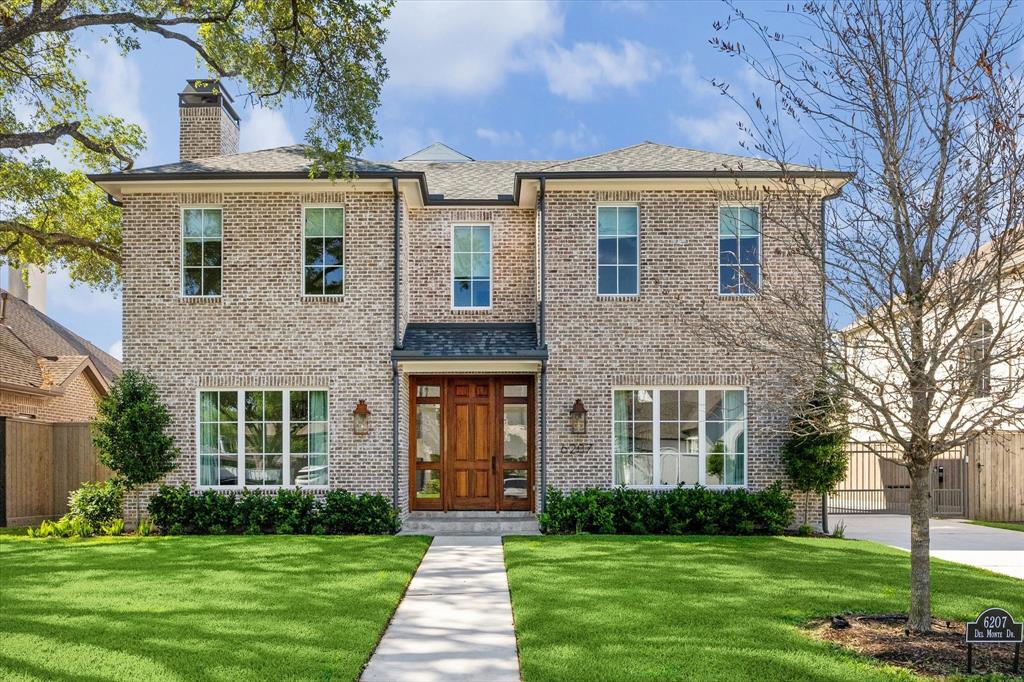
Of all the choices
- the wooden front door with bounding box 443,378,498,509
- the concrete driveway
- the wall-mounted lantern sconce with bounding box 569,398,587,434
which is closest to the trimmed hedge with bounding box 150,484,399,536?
the wooden front door with bounding box 443,378,498,509

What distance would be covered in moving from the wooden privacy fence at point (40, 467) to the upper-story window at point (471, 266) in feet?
Result: 28.0

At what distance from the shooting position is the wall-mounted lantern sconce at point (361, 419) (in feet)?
47.9

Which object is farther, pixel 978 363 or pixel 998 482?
pixel 998 482

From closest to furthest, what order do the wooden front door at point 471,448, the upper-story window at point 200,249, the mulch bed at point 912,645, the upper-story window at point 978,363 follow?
1. the mulch bed at point 912,645
2. the upper-story window at point 978,363
3. the upper-story window at point 200,249
4. the wooden front door at point 471,448

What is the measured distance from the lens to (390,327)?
14.9 metres

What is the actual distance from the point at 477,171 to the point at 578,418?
22.1 ft

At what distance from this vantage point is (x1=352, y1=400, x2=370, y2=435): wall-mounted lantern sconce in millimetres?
14602

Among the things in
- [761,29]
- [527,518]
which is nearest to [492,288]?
[527,518]

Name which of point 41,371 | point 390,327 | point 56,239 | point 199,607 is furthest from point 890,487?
point 41,371

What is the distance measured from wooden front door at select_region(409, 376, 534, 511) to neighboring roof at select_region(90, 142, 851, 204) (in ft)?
11.7

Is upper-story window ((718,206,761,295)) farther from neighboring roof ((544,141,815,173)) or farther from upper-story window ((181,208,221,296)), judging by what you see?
upper-story window ((181,208,221,296))

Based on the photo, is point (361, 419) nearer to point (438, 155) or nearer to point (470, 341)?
point (470, 341)

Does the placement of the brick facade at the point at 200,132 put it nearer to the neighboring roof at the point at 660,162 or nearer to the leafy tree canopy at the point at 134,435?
the leafy tree canopy at the point at 134,435

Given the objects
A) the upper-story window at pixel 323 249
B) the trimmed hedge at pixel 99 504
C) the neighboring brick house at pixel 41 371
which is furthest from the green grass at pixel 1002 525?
the neighboring brick house at pixel 41 371
